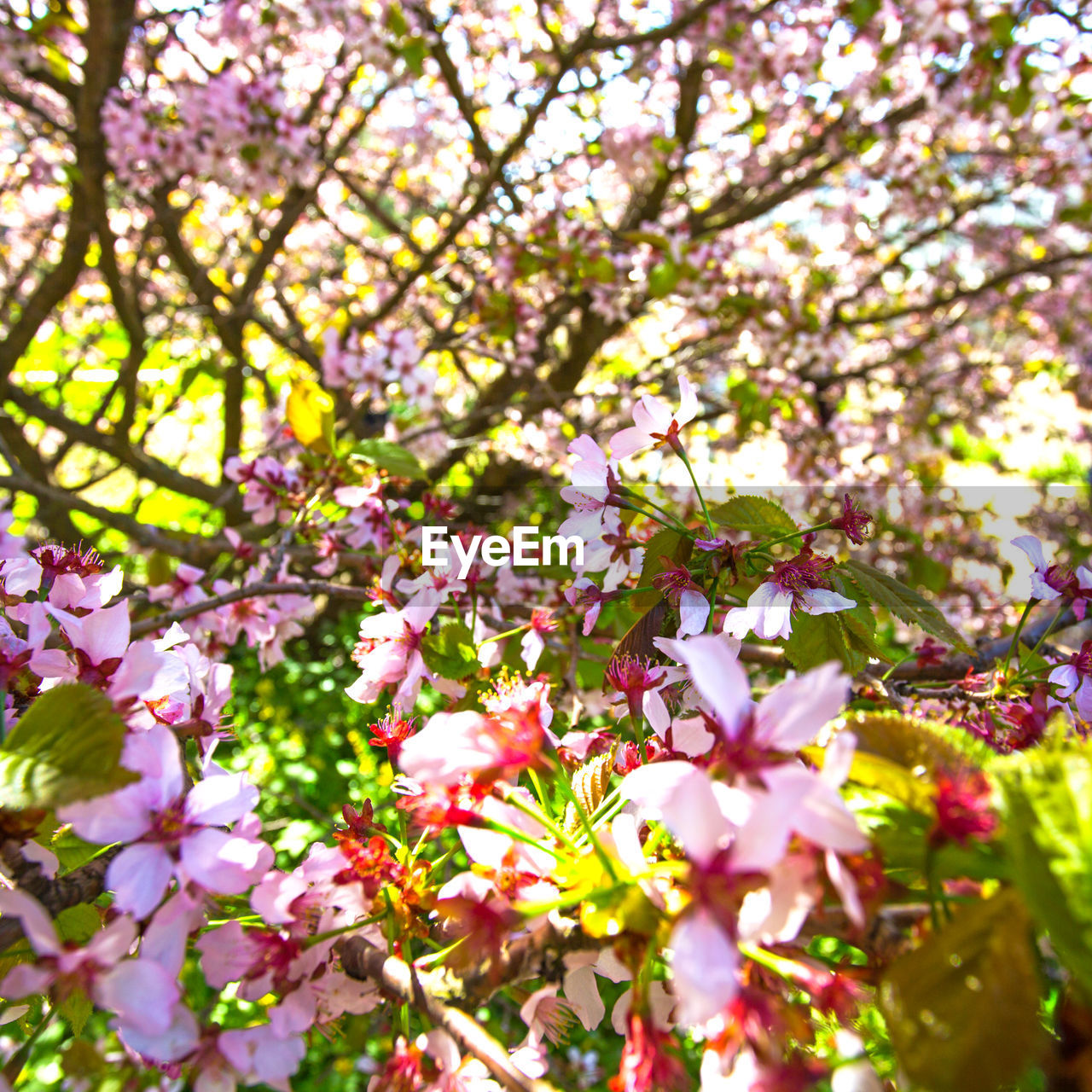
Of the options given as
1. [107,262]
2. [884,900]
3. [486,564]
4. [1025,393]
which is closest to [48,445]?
[107,262]

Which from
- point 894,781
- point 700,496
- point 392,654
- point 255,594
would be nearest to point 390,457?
point 255,594

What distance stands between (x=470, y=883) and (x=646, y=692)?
9.1 inches

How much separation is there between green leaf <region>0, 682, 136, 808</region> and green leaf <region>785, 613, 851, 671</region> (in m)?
0.63

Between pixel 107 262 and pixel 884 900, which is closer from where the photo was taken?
pixel 884 900

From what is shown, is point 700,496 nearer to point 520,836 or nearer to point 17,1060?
point 520,836

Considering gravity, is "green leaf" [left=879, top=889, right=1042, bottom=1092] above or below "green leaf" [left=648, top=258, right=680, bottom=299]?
below

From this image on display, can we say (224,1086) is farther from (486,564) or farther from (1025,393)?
(1025,393)

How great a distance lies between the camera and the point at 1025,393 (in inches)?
280

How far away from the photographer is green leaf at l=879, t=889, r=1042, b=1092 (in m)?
0.38

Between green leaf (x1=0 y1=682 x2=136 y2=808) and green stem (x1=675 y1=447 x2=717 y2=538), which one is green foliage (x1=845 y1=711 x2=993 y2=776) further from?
green leaf (x1=0 y1=682 x2=136 y2=808)

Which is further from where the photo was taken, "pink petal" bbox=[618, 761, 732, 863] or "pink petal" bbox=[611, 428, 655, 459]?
"pink petal" bbox=[611, 428, 655, 459]

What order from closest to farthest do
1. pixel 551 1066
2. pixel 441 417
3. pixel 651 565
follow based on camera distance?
pixel 651 565
pixel 551 1066
pixel 441 417

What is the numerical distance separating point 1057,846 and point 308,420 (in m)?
1.48

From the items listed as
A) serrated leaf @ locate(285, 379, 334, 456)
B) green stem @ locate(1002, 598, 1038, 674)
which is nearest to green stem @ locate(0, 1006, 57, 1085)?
green stem @ locate(1002, 598, 1038, 674)
